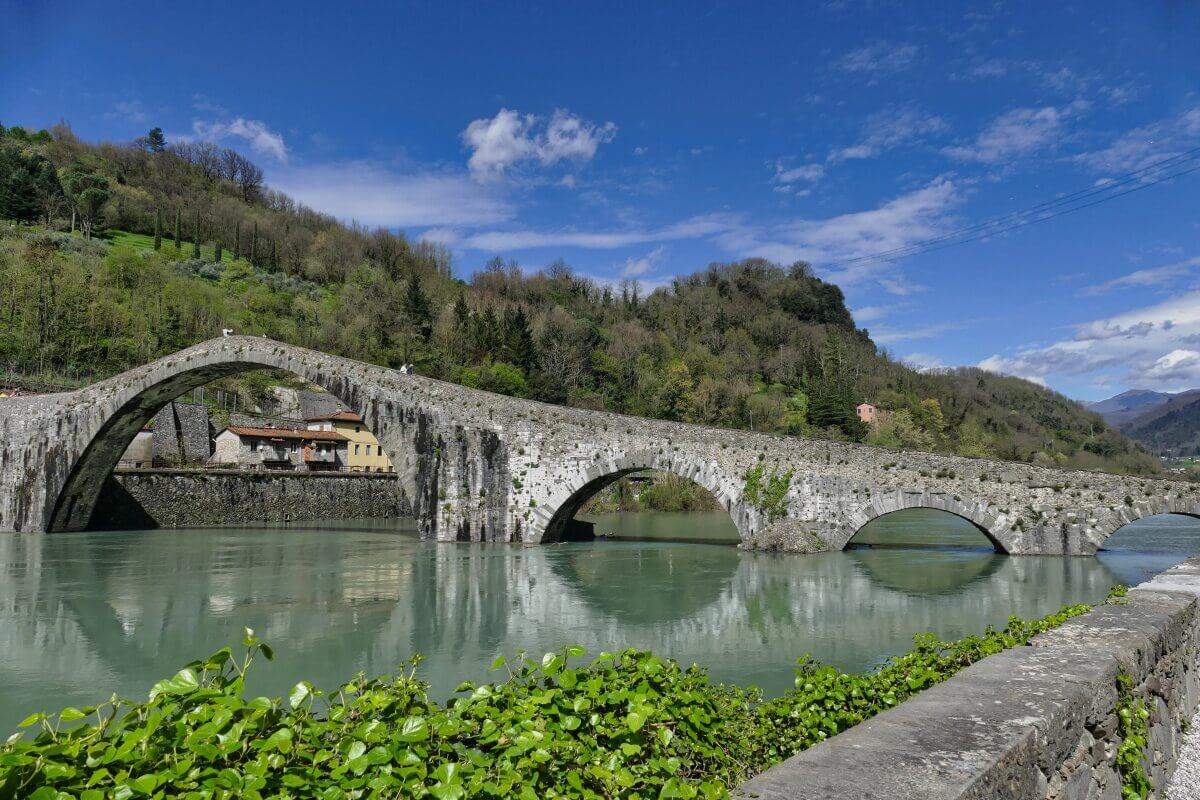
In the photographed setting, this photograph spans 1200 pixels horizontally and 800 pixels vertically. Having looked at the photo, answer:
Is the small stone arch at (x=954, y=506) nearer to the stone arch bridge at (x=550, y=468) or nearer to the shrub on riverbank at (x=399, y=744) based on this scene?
the stone arch bridge at (x=550, y=468)

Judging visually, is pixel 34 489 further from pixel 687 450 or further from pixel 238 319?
pixel 238 319

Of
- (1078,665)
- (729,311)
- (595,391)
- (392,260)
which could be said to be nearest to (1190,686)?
(1078,665)

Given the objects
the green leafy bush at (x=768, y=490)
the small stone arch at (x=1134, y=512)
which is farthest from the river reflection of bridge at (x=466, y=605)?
the green leafy bush at (x=768, y=490)

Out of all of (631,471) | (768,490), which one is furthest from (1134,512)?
(631,471)

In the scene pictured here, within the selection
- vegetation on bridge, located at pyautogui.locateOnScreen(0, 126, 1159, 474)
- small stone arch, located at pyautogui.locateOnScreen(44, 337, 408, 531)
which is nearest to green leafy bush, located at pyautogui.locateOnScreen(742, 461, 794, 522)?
small stone arch, located at pyautogui.locateOnScreen(44, 337, 408, 531)

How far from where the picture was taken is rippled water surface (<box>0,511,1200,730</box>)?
9.75 m

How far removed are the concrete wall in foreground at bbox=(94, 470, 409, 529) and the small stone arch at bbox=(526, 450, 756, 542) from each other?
1657 centimetres

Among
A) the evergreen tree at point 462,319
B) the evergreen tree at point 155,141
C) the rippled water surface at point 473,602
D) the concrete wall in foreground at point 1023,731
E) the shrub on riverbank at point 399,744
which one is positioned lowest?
the rippled water surface at point 473,602

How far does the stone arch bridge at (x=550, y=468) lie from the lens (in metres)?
20.5

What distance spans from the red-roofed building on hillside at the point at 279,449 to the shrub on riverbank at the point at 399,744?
40.3m

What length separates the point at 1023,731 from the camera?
2566 mm

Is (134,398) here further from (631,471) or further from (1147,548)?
(1147,548)

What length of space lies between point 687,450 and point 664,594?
780 centimetres

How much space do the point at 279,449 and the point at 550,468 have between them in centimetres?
2484
